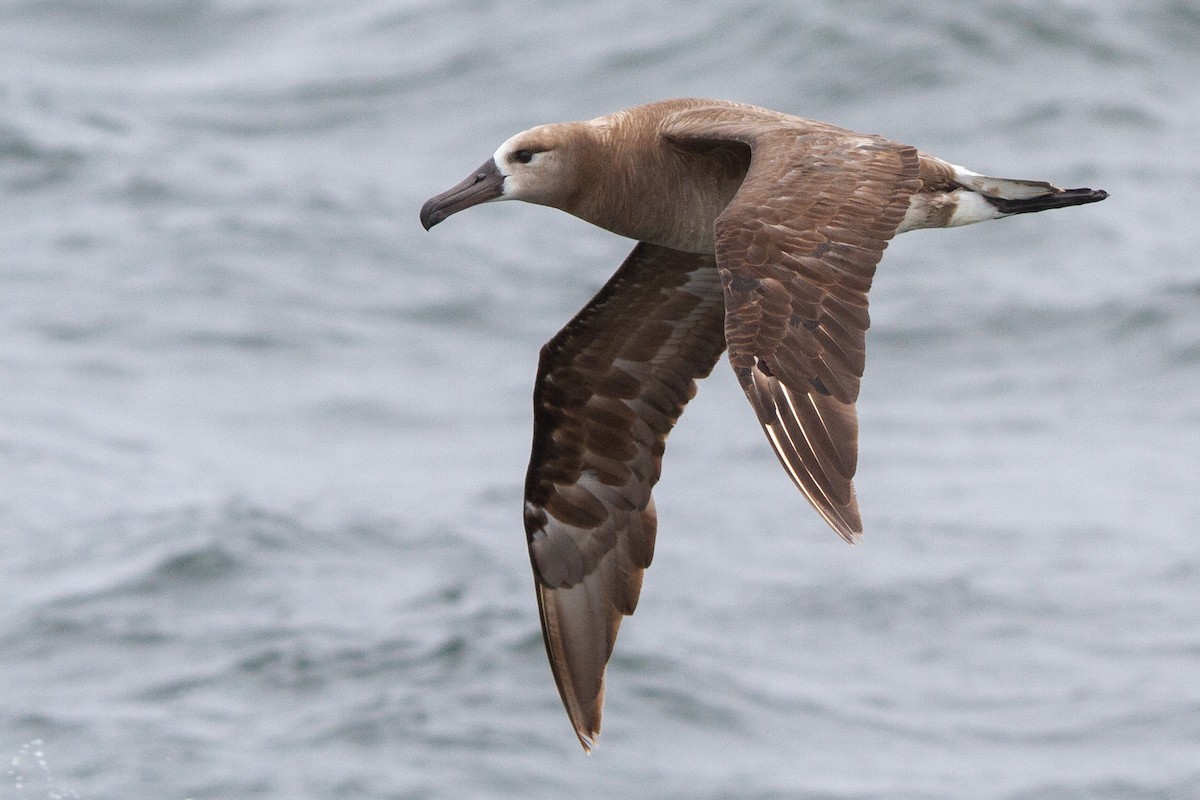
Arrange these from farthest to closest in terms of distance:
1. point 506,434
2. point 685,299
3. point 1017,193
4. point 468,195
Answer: point 506,434
point 685,299
point 1017,193
point 468,195

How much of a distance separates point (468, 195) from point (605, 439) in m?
1.38

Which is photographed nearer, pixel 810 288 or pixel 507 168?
pixel 810 288

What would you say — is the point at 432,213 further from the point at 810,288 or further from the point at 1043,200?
the point at 1043,200

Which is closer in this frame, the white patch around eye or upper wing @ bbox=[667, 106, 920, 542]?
upper wing @ bbox=[667, 106, 920, 542]

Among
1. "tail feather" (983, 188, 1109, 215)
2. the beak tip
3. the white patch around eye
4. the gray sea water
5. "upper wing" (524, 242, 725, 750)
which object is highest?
the white patch around eye

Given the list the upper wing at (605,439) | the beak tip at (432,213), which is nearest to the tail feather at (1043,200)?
the upper wing at (605,439)

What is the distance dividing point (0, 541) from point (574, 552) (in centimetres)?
642

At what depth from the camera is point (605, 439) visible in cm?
→ 958

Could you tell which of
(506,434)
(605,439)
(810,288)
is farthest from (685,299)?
(506,434)

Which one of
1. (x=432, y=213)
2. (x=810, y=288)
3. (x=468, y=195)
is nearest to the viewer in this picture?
(x=810, y=288)

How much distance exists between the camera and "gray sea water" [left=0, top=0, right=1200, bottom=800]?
1295 cm

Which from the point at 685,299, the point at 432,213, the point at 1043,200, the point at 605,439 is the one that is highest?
the point at 432,213

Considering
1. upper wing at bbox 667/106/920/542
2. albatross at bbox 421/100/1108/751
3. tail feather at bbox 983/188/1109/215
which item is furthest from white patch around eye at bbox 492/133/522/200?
tail feather at bbox 983/188/1109/215

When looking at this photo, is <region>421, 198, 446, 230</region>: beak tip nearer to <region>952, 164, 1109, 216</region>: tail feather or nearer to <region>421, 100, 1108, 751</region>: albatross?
<region>421, 100, 1108, 751</region>: albatross
